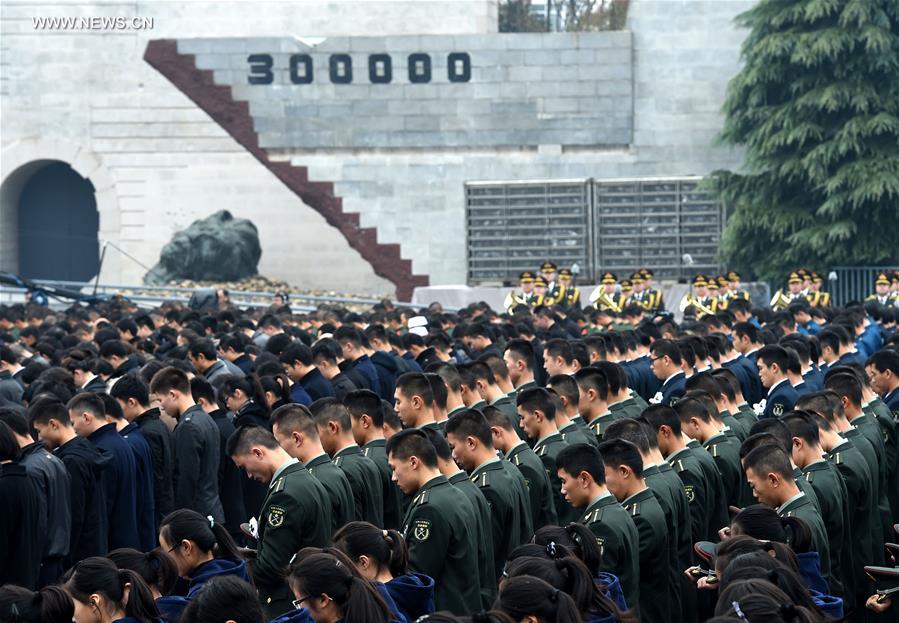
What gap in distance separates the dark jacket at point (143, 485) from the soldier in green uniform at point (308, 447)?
2.05 meters

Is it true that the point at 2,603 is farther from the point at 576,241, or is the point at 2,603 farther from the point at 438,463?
the point at 576,241

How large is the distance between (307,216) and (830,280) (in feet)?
40.9

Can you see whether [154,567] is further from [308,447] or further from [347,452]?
[347,452]

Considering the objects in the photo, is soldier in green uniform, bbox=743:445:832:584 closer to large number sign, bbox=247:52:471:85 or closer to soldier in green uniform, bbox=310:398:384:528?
soldier in green uniform, bbox=310:398:384:528

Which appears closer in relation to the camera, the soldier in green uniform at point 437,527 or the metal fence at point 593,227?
the soldier in green uniform at point 437,527

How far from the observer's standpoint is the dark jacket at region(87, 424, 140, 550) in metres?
9.16

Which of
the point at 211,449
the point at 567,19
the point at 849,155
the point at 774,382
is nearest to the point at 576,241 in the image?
the point at 849,155

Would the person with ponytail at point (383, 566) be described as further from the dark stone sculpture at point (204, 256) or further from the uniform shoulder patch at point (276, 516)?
the dark stone sculpture at point (204, 256)

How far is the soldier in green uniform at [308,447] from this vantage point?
7746 mm

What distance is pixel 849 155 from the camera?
1097 inches

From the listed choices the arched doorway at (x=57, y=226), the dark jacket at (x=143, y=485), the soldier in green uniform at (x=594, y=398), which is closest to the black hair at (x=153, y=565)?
the dark jacket at (x=143, y=485)

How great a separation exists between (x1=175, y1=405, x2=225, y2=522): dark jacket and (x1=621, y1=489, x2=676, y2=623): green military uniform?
3631 millimetres

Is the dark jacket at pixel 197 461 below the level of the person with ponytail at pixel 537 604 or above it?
below

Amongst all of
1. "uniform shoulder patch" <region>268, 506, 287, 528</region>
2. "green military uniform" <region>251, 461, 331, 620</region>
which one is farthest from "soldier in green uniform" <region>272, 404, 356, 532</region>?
"uniform shoulder patch" <region>268, 506, 287, 528</region>
